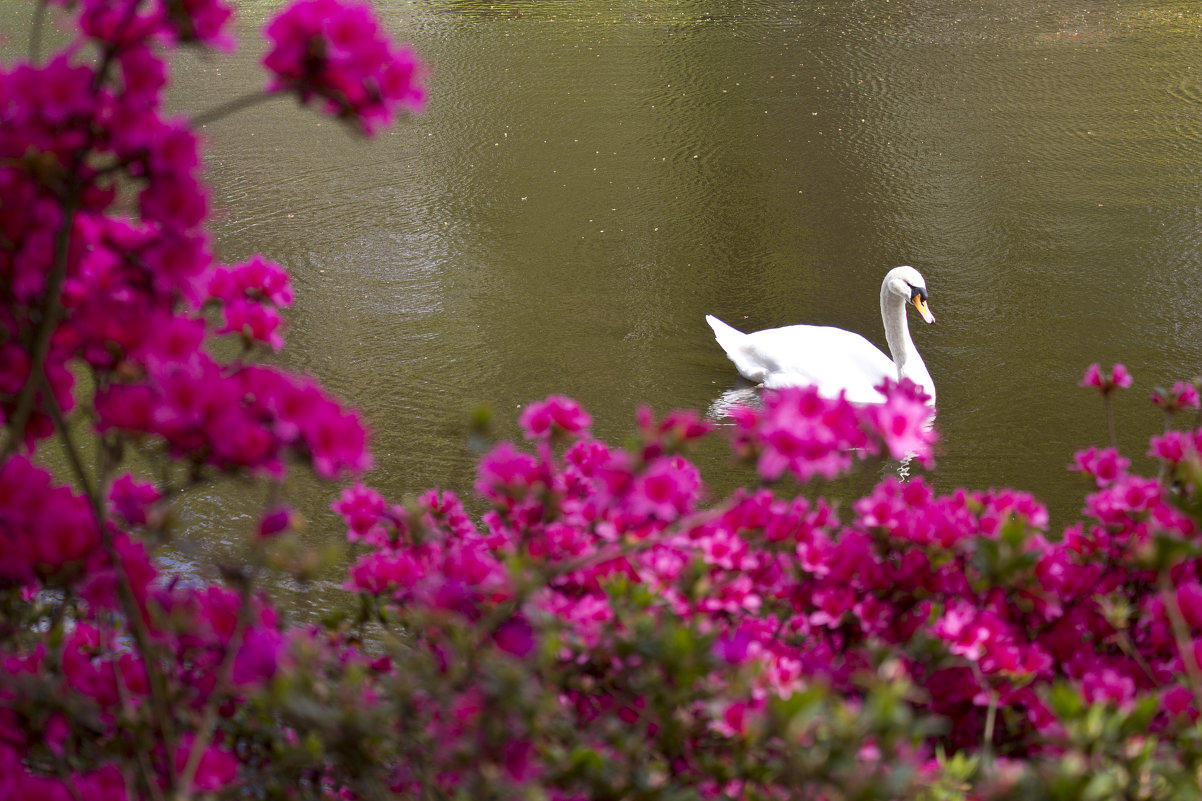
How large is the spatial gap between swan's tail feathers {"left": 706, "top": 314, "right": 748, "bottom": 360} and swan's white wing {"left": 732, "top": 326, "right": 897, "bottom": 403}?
0.12m

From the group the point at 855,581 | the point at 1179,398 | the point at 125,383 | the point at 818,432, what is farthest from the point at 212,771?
the point at 1179,398

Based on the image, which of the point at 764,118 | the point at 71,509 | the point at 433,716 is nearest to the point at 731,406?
the point at 433,716

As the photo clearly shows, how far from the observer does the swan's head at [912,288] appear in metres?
4.11

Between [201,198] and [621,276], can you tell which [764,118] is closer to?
[621,276]

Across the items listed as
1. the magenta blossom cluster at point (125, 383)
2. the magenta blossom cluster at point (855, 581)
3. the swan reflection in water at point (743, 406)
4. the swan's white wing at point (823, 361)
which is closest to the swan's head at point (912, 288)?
the swan's white wing at point (823, 361)

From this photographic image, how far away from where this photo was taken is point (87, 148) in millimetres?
1107

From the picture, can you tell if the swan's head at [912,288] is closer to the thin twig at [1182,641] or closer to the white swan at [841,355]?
the white swan at [841,355]

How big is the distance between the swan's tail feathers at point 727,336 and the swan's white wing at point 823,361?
12cm

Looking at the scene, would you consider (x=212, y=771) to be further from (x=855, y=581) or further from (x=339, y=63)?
(x=855, y=581)

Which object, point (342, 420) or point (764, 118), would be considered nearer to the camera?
point (342, 420)

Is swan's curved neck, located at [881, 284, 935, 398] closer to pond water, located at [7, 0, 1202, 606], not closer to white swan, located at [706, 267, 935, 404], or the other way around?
white swan, located at [706, 267, 935, 404]

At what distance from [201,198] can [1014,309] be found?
13.4ft

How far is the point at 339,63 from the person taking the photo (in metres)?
1.10

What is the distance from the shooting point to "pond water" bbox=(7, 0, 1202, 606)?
4109 mm
